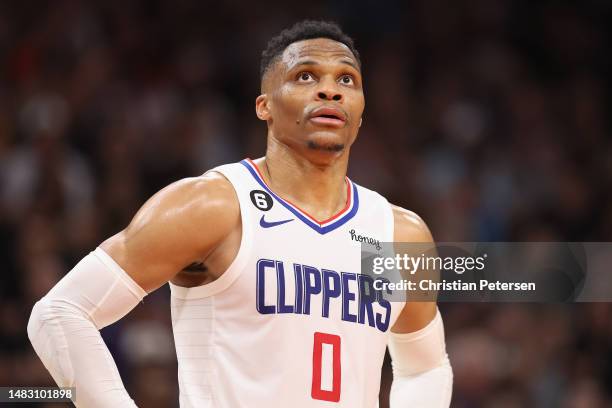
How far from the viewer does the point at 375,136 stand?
8.09 meters

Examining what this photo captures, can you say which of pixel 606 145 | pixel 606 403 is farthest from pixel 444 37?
pixel 606 403

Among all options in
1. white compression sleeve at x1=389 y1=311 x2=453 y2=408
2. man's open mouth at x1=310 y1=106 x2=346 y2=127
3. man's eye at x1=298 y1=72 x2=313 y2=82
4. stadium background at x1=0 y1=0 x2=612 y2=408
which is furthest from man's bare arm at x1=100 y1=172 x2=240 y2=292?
stadium background at x1=0 y1=0 x2=612 y2=408

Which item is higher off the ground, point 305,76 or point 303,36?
point 303,36

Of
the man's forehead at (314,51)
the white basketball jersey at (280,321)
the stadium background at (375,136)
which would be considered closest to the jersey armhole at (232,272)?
the white basketball jersey at (280,321)

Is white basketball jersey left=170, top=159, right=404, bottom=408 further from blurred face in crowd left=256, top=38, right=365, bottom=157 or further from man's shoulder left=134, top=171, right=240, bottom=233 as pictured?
blurred face in crowd left=256, top=38, right=365, bottom=157

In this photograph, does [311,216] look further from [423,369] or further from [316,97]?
[423,369]

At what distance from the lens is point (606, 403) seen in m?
5.88

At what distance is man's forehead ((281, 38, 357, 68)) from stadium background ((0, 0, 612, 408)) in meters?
2.58

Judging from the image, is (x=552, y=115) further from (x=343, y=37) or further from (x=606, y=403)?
(x=343, y=37)

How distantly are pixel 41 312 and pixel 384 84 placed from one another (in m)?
5.65

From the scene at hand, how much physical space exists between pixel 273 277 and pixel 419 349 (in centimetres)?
87

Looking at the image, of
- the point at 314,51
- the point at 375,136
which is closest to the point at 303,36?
the point at 314,51

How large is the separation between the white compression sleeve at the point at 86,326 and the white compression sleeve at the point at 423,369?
1.23 meters

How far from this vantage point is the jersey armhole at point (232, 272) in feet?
11.0
